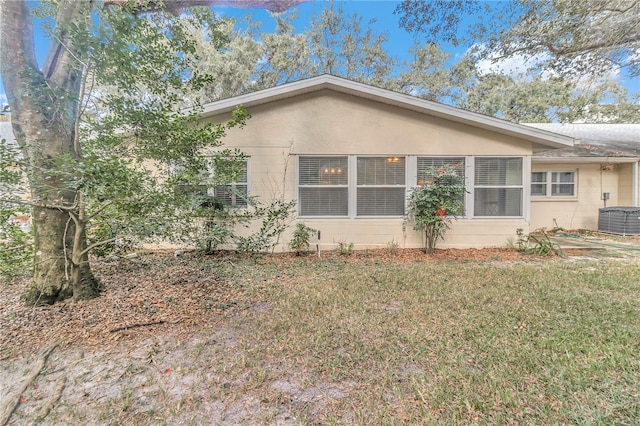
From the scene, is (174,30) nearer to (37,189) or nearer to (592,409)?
(37,189)

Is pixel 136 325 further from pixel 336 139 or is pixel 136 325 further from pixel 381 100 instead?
pixel 381 100

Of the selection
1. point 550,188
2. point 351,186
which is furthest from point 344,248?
point 550,188

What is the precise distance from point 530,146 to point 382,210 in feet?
12.8

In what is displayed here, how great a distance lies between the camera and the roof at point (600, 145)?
364 inches

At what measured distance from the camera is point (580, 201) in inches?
384

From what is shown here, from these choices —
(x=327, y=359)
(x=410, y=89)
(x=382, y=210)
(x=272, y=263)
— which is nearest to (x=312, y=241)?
(x=272, y=263)

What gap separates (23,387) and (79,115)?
8.96ft

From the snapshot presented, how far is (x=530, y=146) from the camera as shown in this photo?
6906 mm

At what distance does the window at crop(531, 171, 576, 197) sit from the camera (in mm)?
9789

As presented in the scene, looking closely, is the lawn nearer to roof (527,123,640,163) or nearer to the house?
the house

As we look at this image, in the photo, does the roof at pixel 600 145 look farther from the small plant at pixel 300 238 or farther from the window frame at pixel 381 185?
the small plant at pixel 300 238

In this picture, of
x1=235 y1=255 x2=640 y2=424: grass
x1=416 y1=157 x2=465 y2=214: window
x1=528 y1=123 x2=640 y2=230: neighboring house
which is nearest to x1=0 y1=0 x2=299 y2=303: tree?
x1=235 y1=255 x2=640 y2=424: grass

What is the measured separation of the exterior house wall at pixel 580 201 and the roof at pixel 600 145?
422 mm

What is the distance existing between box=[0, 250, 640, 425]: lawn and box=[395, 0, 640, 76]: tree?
5.75 m
